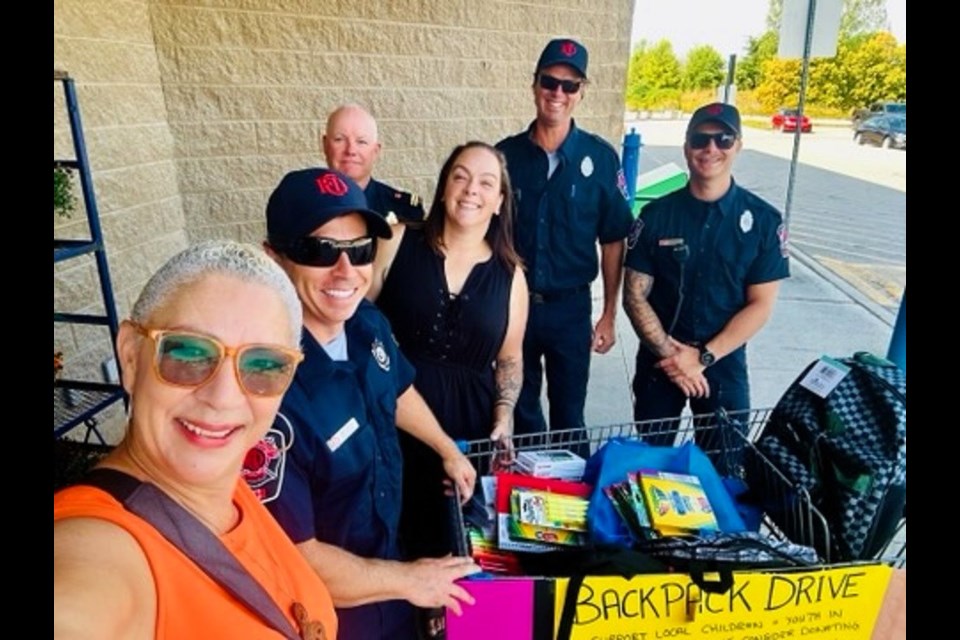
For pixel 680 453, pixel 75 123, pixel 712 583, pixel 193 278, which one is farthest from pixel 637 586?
pixel 75 123

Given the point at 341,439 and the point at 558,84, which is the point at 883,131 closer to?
the point at 558,84

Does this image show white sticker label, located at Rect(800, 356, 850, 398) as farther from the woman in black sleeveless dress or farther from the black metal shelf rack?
the black metal shelf rack

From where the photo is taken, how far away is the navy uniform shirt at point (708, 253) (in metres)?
2.68

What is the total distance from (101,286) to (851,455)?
3.22 metres

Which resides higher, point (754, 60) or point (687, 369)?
point (754, 60)

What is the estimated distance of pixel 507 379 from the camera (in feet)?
8.23

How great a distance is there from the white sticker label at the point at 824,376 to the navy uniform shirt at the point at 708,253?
2.59 ft

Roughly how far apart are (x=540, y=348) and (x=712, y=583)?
194 centimetres

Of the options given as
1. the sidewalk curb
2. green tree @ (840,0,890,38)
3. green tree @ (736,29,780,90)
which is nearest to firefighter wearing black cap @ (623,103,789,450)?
the sidewalk curb

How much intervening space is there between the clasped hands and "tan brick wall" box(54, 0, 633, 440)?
2.88m

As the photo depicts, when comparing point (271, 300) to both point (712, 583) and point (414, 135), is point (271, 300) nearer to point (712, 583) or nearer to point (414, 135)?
Answer: point (712, 583)

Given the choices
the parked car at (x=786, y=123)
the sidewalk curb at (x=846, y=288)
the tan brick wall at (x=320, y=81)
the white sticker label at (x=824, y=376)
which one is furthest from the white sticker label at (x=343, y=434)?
the parked car at (x=786, y=123)

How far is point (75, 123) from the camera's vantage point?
106 inches

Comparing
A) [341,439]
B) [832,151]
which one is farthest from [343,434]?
[832,151]
